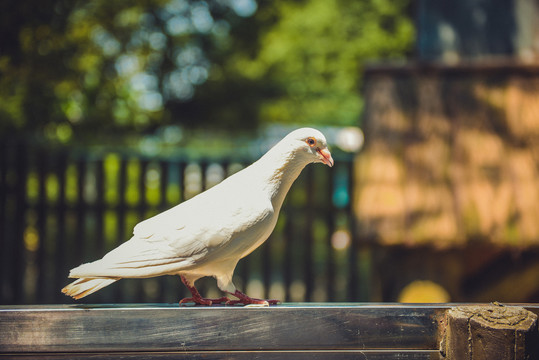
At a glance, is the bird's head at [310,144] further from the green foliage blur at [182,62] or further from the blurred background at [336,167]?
the green foliage blur at [182,62]

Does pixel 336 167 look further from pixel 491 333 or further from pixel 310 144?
pixel 491 333

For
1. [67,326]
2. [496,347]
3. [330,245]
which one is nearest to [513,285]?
[330,245]

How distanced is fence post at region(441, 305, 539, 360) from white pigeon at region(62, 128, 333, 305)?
24.1 inches

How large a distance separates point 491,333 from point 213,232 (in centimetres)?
90

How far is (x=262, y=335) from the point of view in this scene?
1.58 meters

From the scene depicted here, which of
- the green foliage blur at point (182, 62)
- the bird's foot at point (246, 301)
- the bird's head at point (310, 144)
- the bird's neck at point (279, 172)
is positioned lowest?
the bird's foot at point (246, 301)

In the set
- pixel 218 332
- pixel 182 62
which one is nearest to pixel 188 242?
pixel 218 332

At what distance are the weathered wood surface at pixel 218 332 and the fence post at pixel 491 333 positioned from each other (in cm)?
8

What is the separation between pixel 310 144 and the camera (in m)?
1.76

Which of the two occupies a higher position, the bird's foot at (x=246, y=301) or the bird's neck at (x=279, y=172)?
the bird's neck at (x=279, y=172)

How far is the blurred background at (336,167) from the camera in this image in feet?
11.5

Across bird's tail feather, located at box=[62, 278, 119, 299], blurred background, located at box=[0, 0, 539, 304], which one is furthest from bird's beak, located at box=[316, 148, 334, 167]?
blurred background, located at box=[0, 0, 539, 304]

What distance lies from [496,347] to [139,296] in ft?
15.5

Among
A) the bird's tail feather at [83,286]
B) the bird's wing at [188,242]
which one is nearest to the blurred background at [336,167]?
the bird's wing at [188,242]
